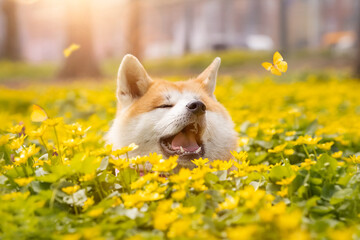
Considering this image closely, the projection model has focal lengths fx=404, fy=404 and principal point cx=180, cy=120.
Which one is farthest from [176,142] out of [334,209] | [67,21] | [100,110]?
[67,21]

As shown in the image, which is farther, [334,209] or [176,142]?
[176,142]

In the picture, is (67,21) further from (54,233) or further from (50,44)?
(50,44)

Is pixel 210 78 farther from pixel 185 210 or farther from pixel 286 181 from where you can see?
pixel 185 210

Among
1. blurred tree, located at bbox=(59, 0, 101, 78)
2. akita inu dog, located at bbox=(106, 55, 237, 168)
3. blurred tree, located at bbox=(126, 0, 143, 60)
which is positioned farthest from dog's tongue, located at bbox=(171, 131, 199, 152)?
blurred tree, located at bbox=(126, 0, 143, 60)

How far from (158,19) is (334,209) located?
35.0 meters

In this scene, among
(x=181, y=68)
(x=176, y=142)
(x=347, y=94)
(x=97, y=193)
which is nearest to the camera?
(x=97, y=193)

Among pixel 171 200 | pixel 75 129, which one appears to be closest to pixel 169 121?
pixel 75 129

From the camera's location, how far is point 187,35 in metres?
31.8

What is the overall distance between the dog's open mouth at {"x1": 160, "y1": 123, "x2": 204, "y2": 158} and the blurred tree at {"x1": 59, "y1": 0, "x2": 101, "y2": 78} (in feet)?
Result: 42.4

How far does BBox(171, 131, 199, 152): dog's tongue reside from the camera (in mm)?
3117

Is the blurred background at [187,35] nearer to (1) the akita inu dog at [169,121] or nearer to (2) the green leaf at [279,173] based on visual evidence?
(1) the akita inu dog at [169,121]

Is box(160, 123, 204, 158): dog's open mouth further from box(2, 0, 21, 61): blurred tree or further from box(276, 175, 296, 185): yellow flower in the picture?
box(2, 0, 21, 61): blurred tree

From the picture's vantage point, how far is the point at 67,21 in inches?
625

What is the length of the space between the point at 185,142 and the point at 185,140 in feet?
0.05
